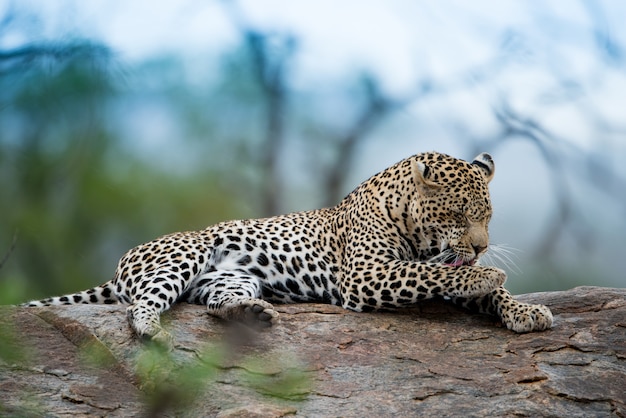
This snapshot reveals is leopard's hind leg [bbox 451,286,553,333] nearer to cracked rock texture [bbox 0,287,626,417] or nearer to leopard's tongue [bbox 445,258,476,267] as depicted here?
cracked rock texture [bbox 0,287,626,417]

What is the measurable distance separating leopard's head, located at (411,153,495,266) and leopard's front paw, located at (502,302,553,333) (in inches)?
30.1

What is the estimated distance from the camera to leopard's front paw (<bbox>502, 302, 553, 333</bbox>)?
27.8 ft

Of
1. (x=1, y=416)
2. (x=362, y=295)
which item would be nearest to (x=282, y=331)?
(x=362, y=295)

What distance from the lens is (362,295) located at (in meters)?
9.08

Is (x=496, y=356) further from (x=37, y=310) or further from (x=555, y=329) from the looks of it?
(x=37, y=310)

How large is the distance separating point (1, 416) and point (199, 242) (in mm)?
7590

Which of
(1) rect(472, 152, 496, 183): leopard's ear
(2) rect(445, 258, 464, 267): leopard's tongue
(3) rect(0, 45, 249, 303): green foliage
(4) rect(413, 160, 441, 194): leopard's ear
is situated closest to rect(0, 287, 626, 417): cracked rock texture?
(2) rect(445, 258, 464, 267): leopard's tongue

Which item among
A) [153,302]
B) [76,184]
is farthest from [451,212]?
[76,184]

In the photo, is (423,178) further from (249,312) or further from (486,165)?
(249,312)

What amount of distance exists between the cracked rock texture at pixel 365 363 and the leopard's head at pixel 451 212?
0.63 metres

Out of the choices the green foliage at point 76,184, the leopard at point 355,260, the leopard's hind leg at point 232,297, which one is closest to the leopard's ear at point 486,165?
the leopard at point 355,260

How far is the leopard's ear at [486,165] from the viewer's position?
393 inches

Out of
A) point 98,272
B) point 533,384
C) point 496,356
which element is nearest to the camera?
point 533,384

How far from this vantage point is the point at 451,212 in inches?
361
